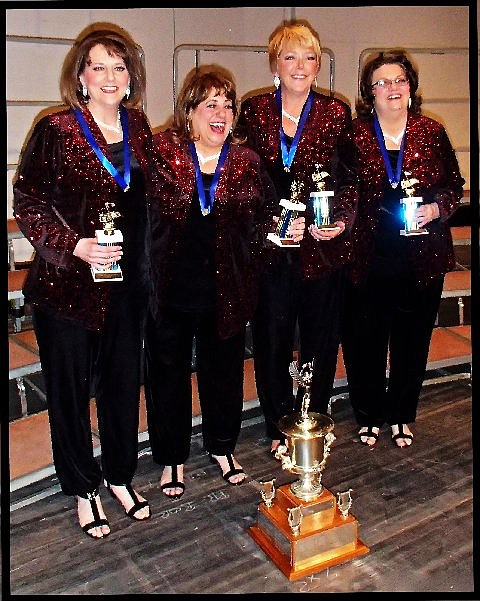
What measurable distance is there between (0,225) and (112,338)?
466 millimetres

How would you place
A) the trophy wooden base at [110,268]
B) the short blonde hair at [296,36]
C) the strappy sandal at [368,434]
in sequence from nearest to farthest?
the trophy wooden base at [110,268] < the short blonde hair at [296,36] < the strappy sandal at [368,434]

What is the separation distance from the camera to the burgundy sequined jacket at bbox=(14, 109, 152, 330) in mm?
2139

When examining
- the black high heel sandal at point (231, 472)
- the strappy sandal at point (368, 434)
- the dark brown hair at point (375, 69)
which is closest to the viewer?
the dark brown hair at point (375, 69)

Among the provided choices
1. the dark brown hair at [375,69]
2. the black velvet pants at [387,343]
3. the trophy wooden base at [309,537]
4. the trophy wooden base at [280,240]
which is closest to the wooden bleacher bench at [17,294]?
the trophy wooden base at [280,240]

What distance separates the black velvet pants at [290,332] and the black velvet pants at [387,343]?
112 millimetres

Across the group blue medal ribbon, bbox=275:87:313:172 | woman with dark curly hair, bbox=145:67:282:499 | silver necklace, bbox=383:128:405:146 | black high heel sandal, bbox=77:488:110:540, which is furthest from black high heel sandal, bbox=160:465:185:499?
silver necklace, bbox=383:128:405:146

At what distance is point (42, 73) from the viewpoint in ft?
7.61

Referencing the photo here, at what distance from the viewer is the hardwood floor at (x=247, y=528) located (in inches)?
87.4

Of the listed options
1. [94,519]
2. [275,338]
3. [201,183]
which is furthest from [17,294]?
[275,338]

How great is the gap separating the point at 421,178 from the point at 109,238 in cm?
106

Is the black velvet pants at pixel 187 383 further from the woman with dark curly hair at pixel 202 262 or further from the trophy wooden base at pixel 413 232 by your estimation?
the trophy wooden base at pixel 413 232

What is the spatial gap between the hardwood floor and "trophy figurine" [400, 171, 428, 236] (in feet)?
2.81

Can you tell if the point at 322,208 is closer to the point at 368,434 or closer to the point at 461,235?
the point at 461,235

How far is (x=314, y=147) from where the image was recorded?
2.43 metres
